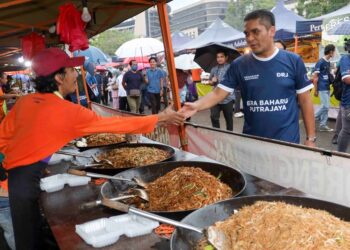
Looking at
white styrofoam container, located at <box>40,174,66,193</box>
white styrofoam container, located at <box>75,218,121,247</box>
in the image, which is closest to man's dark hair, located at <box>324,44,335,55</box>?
white styrofoam container, located at <box>40,174,66,193</box>

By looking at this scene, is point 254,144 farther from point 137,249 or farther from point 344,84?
point 344,84

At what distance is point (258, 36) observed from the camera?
115 inches

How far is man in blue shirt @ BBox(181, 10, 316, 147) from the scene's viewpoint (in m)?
2.93

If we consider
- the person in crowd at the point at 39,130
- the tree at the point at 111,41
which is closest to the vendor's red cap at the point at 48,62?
the person in crowd at the point at 39,130

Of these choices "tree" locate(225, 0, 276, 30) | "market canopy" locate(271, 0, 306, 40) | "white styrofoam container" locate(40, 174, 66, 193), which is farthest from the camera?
"tree" locate(225, 0, 276, 30)

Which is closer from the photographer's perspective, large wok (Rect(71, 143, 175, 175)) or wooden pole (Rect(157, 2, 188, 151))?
large wok (Rect(71, 143, 175, 175))

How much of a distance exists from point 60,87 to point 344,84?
460 centimetres

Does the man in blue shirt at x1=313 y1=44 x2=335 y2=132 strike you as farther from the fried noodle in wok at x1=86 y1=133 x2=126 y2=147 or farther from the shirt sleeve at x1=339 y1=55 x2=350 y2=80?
the fried noodle in wok at x1=86 y1=133 x2=126 y2=147

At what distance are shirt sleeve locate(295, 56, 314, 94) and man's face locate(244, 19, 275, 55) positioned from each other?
29cm

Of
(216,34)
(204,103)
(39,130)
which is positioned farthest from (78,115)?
(216,34)

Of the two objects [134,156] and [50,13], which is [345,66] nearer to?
[134,156]

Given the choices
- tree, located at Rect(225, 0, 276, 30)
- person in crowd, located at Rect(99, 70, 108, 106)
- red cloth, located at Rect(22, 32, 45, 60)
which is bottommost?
person in crowd, located at Rect(99, 70, 108, 106)

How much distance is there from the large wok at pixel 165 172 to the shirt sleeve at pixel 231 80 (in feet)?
3.33

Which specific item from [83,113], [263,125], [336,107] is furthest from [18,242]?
[336,107]
